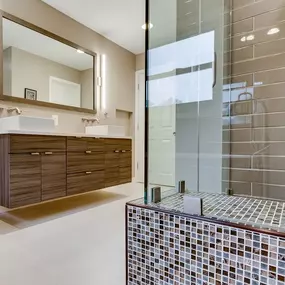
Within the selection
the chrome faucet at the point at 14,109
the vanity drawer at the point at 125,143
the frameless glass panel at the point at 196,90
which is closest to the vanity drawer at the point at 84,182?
the vanity drawer at the point at 125,143

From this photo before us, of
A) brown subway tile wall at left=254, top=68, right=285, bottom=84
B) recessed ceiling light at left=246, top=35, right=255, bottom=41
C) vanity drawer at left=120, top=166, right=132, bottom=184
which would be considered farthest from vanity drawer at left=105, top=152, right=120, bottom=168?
recessed ceiling light at left=246, top=35, right=255, bottom=41

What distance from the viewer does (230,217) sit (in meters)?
0.98

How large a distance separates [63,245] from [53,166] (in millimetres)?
1007

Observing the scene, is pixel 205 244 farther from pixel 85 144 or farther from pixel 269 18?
pixel 85 144

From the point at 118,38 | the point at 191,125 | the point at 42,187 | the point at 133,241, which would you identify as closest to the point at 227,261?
the point at 133,241

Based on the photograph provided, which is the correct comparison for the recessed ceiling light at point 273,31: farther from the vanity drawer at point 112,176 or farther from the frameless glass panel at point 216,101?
the vanity drawer at point 112,176

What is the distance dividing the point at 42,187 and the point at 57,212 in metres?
0.38

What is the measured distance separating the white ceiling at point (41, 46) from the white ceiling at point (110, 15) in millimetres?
498

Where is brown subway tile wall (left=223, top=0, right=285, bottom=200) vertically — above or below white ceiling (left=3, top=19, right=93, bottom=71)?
below

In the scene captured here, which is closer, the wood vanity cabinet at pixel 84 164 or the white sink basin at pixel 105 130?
the wood vanity cabinet at pixel 84 164

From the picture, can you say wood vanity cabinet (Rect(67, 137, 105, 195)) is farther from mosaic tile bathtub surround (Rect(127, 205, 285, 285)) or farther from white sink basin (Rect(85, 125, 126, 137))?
mosaic tile bathtub surround (Rect(127, 205, 285, 285))

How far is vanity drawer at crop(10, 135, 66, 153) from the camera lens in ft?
7.23

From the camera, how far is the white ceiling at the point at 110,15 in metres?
3.20

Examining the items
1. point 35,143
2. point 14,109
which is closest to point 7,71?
point 14,109
